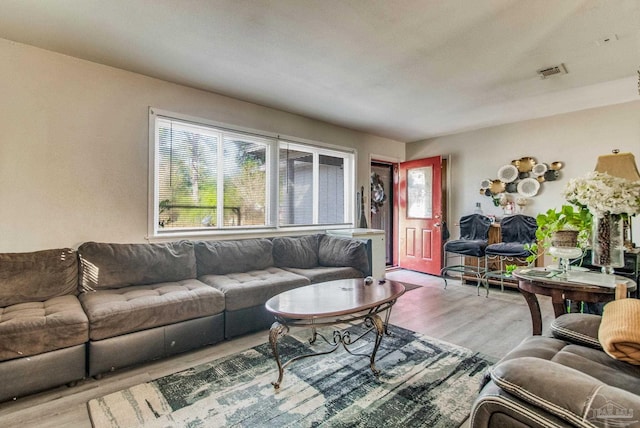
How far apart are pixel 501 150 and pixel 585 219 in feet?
10.6

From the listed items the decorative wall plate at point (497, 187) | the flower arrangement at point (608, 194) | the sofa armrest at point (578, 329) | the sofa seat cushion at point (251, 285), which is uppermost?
the decorative wall plate at point (497, 187)

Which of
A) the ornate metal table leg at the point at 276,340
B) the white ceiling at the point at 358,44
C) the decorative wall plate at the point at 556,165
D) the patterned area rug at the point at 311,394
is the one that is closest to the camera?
the patterned area rug at the point at 311,394

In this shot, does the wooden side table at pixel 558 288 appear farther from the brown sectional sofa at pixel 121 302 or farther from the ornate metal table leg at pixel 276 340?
the brown sectional sofa at pixel 121 302

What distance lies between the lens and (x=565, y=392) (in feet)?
2.97

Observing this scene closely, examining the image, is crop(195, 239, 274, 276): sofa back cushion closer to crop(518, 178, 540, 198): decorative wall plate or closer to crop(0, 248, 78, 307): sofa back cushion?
crop(0, 248, 78, 307): sofa back cushion

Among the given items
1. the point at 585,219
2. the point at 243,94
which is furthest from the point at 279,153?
the point at 585,219

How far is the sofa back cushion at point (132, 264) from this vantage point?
8.41 feet

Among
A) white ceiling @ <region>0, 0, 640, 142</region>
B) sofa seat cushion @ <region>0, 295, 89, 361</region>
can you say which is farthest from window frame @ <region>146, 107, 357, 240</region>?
sofa seat cushion @ <region>0, 295, 89, 361</region>

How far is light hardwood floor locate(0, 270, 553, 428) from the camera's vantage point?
1740 mm

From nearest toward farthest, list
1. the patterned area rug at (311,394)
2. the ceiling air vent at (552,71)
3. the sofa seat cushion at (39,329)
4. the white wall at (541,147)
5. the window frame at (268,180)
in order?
the patterned area rug at (311,394)
the sofa seat cushion at (39,329)
the ceiling air vent at (552,71)
the window frame at (268,180)
the white wall at (541,147)

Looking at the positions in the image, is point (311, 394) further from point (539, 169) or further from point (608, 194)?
point (539, 169)

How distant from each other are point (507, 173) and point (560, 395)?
4.67m

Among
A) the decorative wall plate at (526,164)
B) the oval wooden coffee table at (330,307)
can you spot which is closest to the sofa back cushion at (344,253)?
the oval wooden coffee table at (330,307)

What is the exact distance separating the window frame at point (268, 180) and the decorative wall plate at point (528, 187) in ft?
8.41
